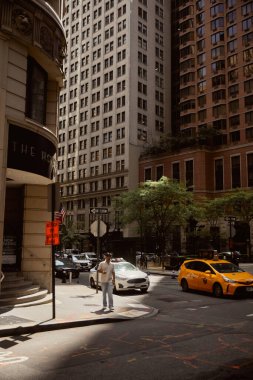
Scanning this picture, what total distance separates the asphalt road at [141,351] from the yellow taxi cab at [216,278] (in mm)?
3990

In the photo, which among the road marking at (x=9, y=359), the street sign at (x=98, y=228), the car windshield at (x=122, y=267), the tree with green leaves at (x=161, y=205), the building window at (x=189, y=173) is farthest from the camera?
the building window at (x=189, y=173)

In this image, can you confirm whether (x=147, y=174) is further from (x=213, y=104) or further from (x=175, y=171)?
(x=213, y=104)

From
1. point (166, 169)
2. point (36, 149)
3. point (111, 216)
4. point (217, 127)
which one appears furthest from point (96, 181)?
point (36, 149)

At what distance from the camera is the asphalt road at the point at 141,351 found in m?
6.49

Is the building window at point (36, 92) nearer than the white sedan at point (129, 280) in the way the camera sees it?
Yes

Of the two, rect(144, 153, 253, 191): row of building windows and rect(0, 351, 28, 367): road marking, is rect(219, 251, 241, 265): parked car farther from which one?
rect(0, 351, 28, 367): road marking

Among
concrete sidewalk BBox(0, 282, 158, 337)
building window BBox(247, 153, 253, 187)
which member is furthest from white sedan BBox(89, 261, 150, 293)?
building window BBox(247, 153, 253, 187)

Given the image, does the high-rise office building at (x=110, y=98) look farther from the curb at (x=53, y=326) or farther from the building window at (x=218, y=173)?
the curb at (x=53, y=326)

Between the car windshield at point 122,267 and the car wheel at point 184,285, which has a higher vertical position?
the car windshield at point 122,267

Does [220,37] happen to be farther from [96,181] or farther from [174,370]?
[174,370]

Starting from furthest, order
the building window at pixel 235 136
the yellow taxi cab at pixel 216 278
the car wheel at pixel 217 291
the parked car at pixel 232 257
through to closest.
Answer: the building window at pixel 235 136
the parked car at pixel 232 257
the car wheel at pixel 217 291
the yellow taxi cab at pixel 216 278

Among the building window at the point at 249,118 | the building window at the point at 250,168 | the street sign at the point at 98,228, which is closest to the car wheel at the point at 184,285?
the street sign at the point at 98,228

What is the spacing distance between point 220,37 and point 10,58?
2557 inches

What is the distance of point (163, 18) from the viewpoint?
82.9m
